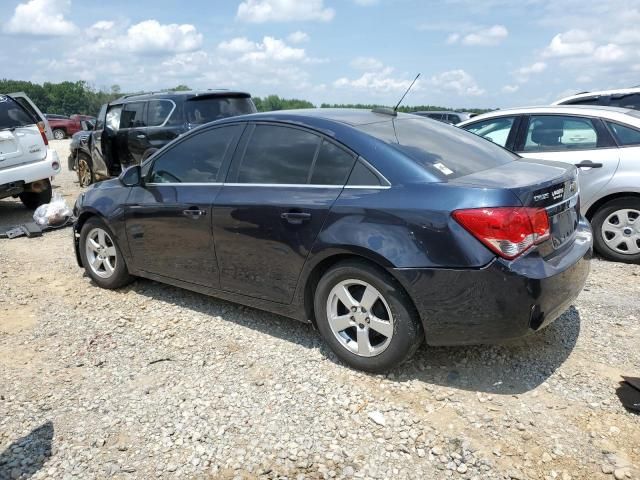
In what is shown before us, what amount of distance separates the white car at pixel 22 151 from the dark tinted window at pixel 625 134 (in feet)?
25.6

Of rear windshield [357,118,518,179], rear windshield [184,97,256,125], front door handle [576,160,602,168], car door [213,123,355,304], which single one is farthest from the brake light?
front door handle [576,160,602,168]

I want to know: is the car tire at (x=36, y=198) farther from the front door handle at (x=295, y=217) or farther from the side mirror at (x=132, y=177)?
the front door handle at (x=295, y=217)

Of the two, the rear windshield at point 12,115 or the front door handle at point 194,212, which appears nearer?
the front door handle at point 194,212

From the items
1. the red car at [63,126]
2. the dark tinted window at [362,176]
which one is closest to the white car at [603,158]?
the dark tinted window at [362,176]

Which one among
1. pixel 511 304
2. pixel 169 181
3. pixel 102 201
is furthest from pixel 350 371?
pixel 102 201

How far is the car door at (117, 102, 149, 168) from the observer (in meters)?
9.27

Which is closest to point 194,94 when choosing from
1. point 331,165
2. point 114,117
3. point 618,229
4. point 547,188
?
point 114,117

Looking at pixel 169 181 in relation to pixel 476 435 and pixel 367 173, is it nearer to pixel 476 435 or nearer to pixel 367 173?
pixel 367 173

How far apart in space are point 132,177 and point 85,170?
7707 mm

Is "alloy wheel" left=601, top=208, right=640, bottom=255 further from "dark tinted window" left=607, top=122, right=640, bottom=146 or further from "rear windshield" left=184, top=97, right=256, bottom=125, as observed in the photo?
"rear windshield" left=184, top=97, right=256, bottom=125

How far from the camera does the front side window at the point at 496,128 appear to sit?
6301mm

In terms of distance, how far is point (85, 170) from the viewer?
11.6 meters

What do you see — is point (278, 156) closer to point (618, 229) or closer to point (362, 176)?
point (362, 176)

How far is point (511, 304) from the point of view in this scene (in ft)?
9.59
